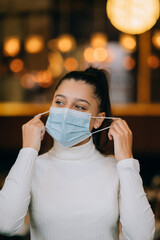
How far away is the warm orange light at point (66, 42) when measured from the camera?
7.52 meters

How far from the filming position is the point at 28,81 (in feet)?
24.9

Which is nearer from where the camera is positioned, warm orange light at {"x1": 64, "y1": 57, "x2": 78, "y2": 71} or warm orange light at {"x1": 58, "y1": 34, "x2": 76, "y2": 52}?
warm orange light at {"x1": 58, "y1": 34, "x2": 76, "y2": 52}

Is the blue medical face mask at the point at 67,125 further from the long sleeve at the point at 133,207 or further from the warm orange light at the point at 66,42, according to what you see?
the warm orange light at the point at 66,42

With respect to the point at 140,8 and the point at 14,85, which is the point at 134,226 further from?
the point at 14,85

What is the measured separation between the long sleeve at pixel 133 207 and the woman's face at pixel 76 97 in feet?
1.16

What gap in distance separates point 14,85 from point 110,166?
6228 millimetres

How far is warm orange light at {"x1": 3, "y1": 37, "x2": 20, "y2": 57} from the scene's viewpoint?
7.32m

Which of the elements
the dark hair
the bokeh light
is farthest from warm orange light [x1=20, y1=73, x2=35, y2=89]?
the dark hair

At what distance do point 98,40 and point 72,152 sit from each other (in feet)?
19.2

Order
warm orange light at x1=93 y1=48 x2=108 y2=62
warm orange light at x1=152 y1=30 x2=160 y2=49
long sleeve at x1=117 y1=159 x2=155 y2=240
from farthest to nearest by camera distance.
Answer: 1. warm orange light at x1=93 y1=48 x2=108 y2=62
2. warm orange light at x1=152 y1=30 x2=160 y2=49
3. long sleeve at x1=117 y1=159 x2=155 y2=240

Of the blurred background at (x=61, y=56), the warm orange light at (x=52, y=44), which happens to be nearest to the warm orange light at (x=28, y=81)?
the blurred background at (x=61, y=56)

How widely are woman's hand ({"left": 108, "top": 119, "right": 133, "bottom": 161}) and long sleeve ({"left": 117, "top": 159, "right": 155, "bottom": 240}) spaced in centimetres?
4

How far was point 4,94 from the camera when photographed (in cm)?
771

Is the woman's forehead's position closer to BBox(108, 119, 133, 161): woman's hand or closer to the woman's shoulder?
BBox(108, 119, 133, 161): woman's hand
